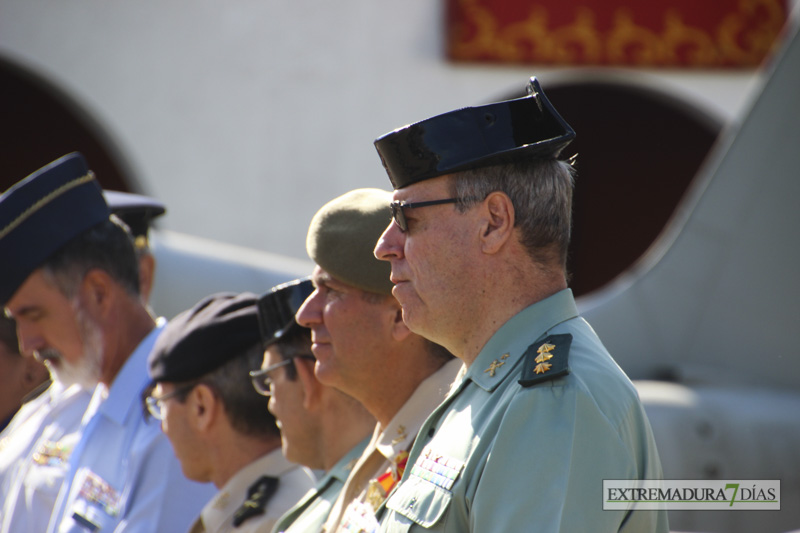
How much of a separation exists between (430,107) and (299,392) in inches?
220

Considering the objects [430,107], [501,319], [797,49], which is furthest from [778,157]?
[430,107]

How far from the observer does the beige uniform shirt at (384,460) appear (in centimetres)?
154

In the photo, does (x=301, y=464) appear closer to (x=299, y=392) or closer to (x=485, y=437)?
(x=299, y=392)

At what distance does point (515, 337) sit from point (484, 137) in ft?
0.90

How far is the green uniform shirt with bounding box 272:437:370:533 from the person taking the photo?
1.76 metres

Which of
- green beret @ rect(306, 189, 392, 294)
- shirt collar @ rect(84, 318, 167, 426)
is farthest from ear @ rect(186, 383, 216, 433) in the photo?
green beret @ rect(306, 189, 392, 294)

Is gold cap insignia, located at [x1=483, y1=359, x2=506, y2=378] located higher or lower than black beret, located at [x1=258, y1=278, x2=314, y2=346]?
higher

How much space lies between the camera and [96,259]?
99.6 inches

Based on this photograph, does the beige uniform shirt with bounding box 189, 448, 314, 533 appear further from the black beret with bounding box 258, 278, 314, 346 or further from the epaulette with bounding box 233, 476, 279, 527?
the black beret with bounding box 258, 278, 314, 346

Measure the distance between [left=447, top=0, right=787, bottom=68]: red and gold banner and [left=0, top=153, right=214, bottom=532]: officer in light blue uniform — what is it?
5095 mm

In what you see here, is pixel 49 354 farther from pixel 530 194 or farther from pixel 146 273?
pixel 530 194

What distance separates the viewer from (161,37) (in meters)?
6.89

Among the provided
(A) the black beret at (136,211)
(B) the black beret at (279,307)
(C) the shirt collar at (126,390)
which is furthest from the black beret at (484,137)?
(A) the black beret at (136,211)

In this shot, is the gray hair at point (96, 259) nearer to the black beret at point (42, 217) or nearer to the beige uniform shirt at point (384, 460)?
the black beret at point (42, 217)
